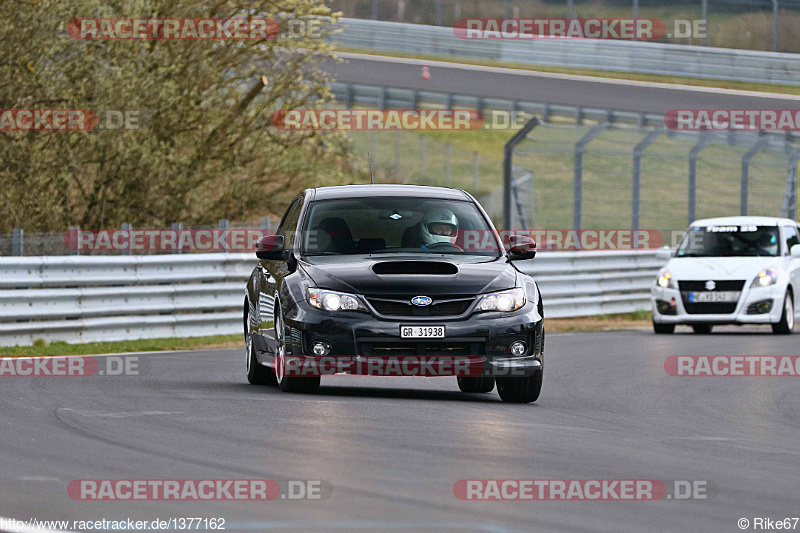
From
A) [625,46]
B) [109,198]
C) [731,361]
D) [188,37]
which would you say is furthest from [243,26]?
[625,46]

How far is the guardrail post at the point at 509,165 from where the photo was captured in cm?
2612

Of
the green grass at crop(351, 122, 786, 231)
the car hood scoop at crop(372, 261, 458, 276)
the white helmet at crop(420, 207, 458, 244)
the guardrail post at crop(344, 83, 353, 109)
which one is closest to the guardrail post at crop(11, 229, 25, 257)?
the white helmet at crop(420, 207, 458, 244)

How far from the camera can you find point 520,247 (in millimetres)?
12086

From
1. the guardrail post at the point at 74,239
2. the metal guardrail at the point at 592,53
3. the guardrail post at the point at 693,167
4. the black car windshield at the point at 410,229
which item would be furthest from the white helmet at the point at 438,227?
the metal guardrail at the point at 592,53

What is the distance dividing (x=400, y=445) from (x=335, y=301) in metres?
2.51

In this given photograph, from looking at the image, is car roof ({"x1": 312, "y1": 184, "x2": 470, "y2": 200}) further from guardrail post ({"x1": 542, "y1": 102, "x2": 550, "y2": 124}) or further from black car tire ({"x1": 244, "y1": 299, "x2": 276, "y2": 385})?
guardrail post ({"x1": 542, "y1": 102, "x2": 550, "y2": 124})

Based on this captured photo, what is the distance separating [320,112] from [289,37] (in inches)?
66.3

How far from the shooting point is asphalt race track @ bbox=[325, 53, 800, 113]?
44031mm

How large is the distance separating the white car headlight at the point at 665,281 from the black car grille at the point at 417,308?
10.9 m

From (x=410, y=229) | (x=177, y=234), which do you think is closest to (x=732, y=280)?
(x=177, y=234)

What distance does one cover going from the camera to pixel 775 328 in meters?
21.6

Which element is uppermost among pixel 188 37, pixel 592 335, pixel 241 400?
pixel 188 37

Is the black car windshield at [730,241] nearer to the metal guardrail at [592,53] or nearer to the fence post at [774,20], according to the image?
the fence post at [774,20]

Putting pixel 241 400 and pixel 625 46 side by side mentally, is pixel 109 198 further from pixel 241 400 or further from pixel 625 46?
pixel 625 46
